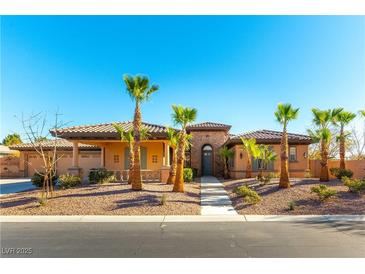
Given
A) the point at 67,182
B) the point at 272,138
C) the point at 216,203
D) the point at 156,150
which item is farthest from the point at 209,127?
the point at 216,203

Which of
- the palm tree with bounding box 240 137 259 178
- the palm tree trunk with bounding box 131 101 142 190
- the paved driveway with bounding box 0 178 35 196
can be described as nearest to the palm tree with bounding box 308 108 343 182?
the palm tree with bounding box 240 137 259 178

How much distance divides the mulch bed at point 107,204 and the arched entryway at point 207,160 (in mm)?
15153

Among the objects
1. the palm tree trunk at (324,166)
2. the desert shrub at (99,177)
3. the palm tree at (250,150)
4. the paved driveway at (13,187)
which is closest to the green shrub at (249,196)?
the palm tree at (250,150)

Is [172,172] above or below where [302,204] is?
above

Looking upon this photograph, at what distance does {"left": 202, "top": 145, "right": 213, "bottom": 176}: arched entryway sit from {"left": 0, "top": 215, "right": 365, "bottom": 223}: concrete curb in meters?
19.3

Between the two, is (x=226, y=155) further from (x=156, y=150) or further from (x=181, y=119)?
(x=181, y=119)

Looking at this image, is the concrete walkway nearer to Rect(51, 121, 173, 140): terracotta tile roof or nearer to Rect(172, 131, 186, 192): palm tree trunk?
Rect(172, 131, 186, 192): palm tree trunk

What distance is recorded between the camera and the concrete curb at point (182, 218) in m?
10.2

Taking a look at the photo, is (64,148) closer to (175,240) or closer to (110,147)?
(110,147)

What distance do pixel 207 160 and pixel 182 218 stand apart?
19.9 m

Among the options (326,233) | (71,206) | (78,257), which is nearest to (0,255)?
(78,257)

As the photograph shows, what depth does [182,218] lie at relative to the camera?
1059 centimetres

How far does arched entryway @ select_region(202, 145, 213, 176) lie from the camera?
30141 mm

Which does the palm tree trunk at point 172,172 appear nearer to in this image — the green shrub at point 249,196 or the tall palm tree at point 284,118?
the green shrub at point 249,196
